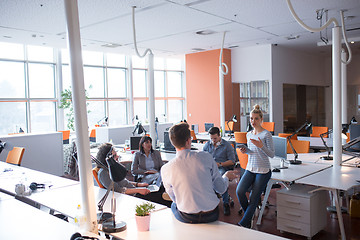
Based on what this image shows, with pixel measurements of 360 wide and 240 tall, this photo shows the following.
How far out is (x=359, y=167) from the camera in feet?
14.9

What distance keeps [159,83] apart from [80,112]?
12.5 meters

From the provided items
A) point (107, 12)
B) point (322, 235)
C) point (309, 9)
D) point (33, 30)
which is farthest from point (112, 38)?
point (322, 235)

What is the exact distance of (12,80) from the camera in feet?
35.5

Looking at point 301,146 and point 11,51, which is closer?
point 301,146

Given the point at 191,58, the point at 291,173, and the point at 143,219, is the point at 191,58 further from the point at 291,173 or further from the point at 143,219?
the point at 143,219

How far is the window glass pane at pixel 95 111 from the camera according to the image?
41.5 ft

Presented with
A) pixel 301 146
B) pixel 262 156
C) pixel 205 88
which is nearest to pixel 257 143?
pixel 262 156

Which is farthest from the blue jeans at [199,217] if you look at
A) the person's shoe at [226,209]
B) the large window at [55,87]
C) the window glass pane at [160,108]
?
the window glass pane at [160,108]

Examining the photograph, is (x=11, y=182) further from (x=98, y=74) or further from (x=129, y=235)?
(x=98, y=74)

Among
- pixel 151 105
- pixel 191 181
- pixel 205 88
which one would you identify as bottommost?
pixel 191 181

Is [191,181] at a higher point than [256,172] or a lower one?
higher

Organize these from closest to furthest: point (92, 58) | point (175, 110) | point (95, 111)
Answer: point (92, 58) < point (95, 111) < point (175, 110)

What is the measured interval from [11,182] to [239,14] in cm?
492

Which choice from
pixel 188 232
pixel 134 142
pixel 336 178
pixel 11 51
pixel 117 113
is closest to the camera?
pixel 188 232
